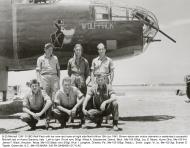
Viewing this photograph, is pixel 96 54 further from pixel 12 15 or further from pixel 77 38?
pixel 12 15

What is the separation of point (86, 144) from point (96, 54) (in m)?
3.56

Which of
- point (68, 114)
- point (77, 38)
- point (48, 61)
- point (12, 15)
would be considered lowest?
point (68, 114)

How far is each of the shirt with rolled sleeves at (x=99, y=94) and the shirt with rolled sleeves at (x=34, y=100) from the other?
0.95 m

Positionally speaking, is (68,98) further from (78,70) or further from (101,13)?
(101,13)

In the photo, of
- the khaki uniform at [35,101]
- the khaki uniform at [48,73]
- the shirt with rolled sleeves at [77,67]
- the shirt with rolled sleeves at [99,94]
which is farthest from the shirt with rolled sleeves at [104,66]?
the khaki uniform at [35,101]

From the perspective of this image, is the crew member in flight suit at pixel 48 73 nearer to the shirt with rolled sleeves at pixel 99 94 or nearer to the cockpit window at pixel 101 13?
the shirt with rolled sleeves at pixel 99 94

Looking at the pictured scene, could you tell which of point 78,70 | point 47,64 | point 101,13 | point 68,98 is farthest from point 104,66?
point 101,13

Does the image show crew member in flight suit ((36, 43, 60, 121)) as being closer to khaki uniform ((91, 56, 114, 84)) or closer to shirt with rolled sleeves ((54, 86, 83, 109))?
shirt with rolled sleeves ((54, 86, 83, 109))

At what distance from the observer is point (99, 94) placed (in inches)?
321

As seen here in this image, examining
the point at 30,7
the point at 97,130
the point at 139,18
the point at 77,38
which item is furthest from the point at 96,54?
the point at 97,130

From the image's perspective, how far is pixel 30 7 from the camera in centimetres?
1032

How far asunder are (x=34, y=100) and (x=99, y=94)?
1391 millimetres

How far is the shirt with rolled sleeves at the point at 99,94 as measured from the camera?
8141 millimetres

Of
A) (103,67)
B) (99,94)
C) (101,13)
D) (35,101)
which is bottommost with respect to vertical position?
(35,101)
